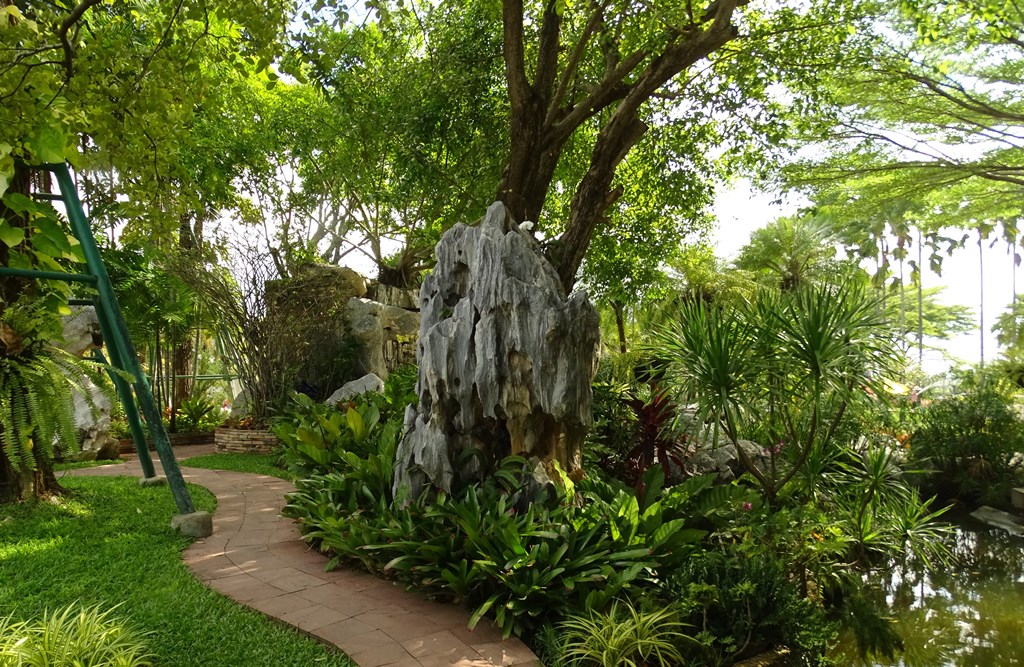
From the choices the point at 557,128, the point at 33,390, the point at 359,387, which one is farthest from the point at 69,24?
the point at 359,387

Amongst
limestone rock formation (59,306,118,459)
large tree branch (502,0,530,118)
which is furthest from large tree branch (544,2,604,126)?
limestone rock formation (59,306,118,459)

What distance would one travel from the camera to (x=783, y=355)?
5.62 meters

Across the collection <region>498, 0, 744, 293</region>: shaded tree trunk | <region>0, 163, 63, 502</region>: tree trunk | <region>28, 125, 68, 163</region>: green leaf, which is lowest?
<region>0, 163, 63, 502</region>: tree trunk

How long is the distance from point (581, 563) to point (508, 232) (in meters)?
2.78

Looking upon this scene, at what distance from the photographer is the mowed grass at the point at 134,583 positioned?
12.6 ft

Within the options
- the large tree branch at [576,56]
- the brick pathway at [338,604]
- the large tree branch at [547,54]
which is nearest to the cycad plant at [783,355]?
the brick pathway at [338,604]

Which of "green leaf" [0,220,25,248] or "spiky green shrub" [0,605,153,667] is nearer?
"spiky green shrub" [0,605,153,667]

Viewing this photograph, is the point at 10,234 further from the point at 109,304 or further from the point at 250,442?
the point at 250,442

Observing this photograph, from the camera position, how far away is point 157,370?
13.2 metres

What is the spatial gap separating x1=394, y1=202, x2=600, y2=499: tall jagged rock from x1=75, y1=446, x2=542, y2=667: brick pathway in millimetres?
1016

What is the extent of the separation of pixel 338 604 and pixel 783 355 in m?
3.83

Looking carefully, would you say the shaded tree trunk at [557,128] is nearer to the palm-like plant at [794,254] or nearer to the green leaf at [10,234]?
the green leaf at [10,234]

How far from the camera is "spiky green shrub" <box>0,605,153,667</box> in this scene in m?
3.30

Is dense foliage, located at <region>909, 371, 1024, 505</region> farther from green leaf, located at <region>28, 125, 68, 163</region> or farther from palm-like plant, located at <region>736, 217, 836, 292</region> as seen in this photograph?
palm-like plant, located at <region>736, 217, 836, 292</region>
